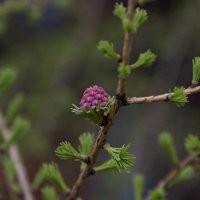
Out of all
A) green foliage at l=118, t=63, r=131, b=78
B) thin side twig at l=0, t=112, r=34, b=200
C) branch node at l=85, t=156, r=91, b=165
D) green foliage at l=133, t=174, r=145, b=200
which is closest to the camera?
green foliage at l=118, t=63, r=131, b=78

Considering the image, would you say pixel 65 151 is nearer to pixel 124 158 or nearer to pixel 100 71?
pixel 124 158

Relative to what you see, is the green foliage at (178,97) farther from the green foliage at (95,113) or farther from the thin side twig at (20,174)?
the thin side twig at (20,174)

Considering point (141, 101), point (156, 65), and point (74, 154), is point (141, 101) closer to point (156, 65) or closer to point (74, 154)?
point (74, 154)

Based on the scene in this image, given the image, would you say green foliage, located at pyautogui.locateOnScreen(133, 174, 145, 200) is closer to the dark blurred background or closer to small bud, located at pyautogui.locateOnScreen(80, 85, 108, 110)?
small bud, located at pyautogui.locateOnScreen(80, 85, 108, 110)

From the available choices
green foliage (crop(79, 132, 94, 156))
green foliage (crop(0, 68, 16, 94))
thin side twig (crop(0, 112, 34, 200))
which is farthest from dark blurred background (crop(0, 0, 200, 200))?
green foliage (crop(79, 132, 94, 156))

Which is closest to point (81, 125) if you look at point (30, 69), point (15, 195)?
point (30, 69)

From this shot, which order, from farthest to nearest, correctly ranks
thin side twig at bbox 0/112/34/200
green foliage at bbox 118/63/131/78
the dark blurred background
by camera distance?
the dark blurred background
thin side twig at bbox 0/112/34/200
green foliage at bbox 118/63/131/78

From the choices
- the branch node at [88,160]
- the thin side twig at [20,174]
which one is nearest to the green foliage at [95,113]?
the branch node at [88,160]

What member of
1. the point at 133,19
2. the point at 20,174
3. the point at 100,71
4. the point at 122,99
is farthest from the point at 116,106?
the point at 100,71
